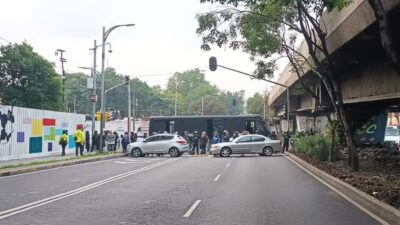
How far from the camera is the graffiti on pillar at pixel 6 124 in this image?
28.6 meters

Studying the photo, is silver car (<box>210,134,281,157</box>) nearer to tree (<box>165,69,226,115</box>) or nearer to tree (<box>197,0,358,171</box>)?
tree (<box>197,0,358,171</box>)

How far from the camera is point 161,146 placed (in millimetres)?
37594

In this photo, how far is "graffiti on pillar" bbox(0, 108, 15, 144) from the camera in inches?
1126

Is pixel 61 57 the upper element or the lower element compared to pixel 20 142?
upper

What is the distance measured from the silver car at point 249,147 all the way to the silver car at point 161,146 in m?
2.65

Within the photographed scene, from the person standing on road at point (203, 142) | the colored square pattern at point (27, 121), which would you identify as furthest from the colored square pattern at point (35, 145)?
the person standing on road at point (203, 142)

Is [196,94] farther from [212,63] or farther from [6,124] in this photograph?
[6,124]

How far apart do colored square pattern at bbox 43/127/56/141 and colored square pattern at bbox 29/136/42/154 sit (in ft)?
2.87

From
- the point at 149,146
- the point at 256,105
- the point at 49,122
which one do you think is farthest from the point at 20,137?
the point at 256,105

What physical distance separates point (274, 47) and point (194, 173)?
23.4ft

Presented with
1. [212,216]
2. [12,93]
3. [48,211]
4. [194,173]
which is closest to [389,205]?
[212,216]

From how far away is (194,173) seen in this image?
71.6ft

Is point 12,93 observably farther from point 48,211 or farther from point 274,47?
point 48,211

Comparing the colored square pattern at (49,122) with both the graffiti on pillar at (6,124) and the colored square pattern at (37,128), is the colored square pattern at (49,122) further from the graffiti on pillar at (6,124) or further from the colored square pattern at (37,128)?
the graffiti on pillar at (6,124)
